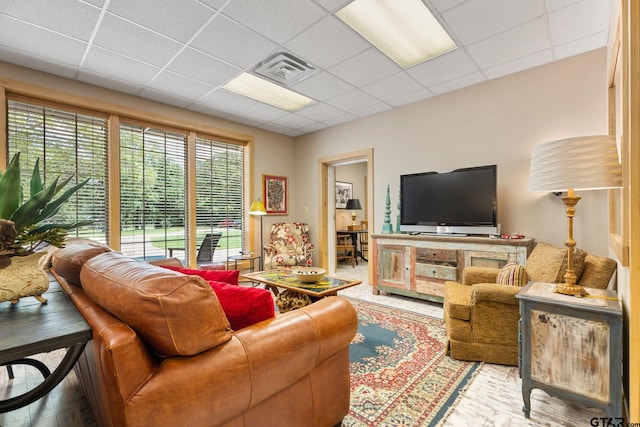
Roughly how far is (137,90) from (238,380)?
12.8 feet

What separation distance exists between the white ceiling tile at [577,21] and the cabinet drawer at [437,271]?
7.82 ft

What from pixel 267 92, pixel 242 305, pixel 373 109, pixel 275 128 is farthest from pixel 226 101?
pixel 242 305

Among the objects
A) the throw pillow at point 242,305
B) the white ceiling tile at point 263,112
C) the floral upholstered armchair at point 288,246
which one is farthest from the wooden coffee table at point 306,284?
the white ceiling tile at point 263,112

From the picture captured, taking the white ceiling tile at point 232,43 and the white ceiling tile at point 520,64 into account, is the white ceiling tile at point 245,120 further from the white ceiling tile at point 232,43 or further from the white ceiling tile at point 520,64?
the white ceiling tile at point 520,64

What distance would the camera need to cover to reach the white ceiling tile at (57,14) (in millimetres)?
2150

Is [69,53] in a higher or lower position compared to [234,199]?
higher

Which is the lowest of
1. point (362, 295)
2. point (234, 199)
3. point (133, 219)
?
point (362, 295)

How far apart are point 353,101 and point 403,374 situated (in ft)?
10.9

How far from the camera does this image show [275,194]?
17.9ft

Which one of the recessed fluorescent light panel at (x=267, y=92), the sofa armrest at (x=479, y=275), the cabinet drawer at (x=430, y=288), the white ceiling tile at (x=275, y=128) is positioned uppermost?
the recessed fluorescent light panel at (x=267, y=92)

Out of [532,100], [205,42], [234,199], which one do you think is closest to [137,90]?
[205,42]

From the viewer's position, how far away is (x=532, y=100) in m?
3.18

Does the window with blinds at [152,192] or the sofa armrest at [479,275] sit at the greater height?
the window with blinds at [152,192]

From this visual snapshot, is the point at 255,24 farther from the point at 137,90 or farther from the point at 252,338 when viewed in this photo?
the point at 252,338
